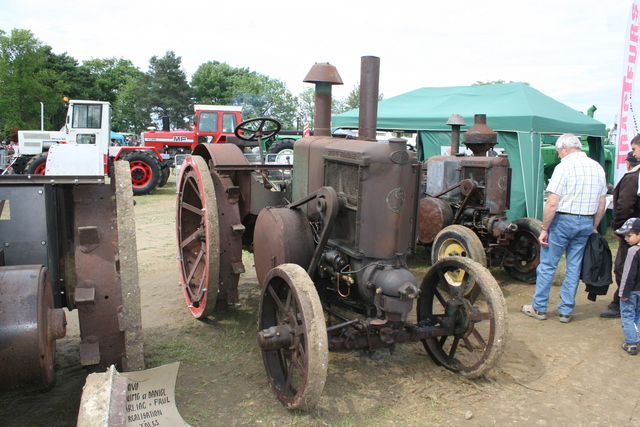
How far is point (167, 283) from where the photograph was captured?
488cm

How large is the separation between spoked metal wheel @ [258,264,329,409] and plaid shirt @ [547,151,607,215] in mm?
2646

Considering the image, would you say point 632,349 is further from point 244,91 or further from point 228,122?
point 244,91

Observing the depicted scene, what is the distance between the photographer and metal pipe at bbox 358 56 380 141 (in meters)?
3.10

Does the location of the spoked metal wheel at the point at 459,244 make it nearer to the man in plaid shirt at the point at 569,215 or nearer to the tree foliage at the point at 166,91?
the man in plaid shirt at the point at 569,215

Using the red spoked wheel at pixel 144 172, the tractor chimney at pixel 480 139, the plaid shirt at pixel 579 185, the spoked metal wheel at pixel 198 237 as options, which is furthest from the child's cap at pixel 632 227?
the red spoked wheel at pixel 144 172

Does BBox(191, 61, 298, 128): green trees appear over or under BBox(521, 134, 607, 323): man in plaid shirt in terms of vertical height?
over

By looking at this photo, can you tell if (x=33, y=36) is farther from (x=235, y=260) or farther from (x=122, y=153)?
(x=235, y=260)

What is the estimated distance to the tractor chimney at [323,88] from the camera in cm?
350

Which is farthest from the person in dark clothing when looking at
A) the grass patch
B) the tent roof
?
the tent roof

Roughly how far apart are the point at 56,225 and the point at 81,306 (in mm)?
483

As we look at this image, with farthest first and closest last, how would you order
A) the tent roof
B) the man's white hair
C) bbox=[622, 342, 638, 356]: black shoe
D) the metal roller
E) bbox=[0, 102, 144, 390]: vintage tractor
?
the tent roof
the man's white hair
bbox=[622, 342, 638, 356]: black shoe
bbox=[0, 102, 144, 390]: vintage tractor
the metal roller

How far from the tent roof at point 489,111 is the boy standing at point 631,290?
4.21 meters

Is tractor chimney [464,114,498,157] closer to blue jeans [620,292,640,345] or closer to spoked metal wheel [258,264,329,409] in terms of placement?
blue jeans [620,292,640,345]

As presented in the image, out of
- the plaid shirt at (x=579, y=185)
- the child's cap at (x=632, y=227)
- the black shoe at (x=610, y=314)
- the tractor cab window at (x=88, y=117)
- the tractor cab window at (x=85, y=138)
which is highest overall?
the tractor cab window at (x=88, y=117)
